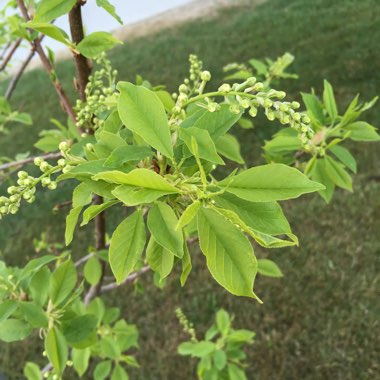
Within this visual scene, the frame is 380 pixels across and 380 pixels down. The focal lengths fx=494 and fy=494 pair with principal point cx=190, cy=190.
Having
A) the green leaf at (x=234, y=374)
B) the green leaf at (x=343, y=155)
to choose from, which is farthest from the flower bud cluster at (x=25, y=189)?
the green leaf at (x=234, y=374)

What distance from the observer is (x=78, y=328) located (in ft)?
3.51

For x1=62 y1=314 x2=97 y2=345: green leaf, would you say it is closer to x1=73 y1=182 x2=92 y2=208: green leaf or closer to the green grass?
x1=73 y1=182 x2=92 y2=208: green leaf

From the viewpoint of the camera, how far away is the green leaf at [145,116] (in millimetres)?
602

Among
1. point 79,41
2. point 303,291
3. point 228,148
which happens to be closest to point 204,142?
point 228,148

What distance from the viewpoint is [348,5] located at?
26.3 feet

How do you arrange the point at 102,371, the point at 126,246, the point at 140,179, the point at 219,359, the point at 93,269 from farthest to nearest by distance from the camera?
the point at 219,359 < the point at 102,371 < the point at 93,269 < the point at 126,246 < the point at 140,179

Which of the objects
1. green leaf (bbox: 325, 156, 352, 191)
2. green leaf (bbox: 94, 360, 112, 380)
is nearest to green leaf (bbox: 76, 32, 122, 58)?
green leaf (bbox: 325, 156, 352, 191)

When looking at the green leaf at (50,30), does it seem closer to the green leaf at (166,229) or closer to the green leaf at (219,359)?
the green leaf at (166,229)

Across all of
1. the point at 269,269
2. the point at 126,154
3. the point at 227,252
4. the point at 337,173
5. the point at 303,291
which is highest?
the point at 126,154

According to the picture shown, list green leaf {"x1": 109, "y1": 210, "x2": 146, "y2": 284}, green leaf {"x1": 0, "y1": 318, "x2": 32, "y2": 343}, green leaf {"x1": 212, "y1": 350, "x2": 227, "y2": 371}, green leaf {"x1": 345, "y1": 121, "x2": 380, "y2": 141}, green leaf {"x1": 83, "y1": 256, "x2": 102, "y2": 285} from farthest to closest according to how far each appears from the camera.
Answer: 1. green leaf {"x1": 212, "y1": 350, "x2": 227, "y2": 371}
2. green leaf {"x1": 83, "y1": 256, "x2": 102, "y2": 285}
3. green leaf {"x1": 345, "y1": 121, "x2": 380, "y2": 141}
4. green leaf {"x1": 0, "y1": 318, "x2": 32, "y2": 343}
5. green leaf {"x1": 109, "y1": 210, "x2": 146, "y2": 284}

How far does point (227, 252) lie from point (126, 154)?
177 mm

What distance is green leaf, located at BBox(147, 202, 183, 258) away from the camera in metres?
0.60

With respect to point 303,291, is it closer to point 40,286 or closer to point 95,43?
point 40,286

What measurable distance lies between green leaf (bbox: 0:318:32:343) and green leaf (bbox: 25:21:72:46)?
596 mm
